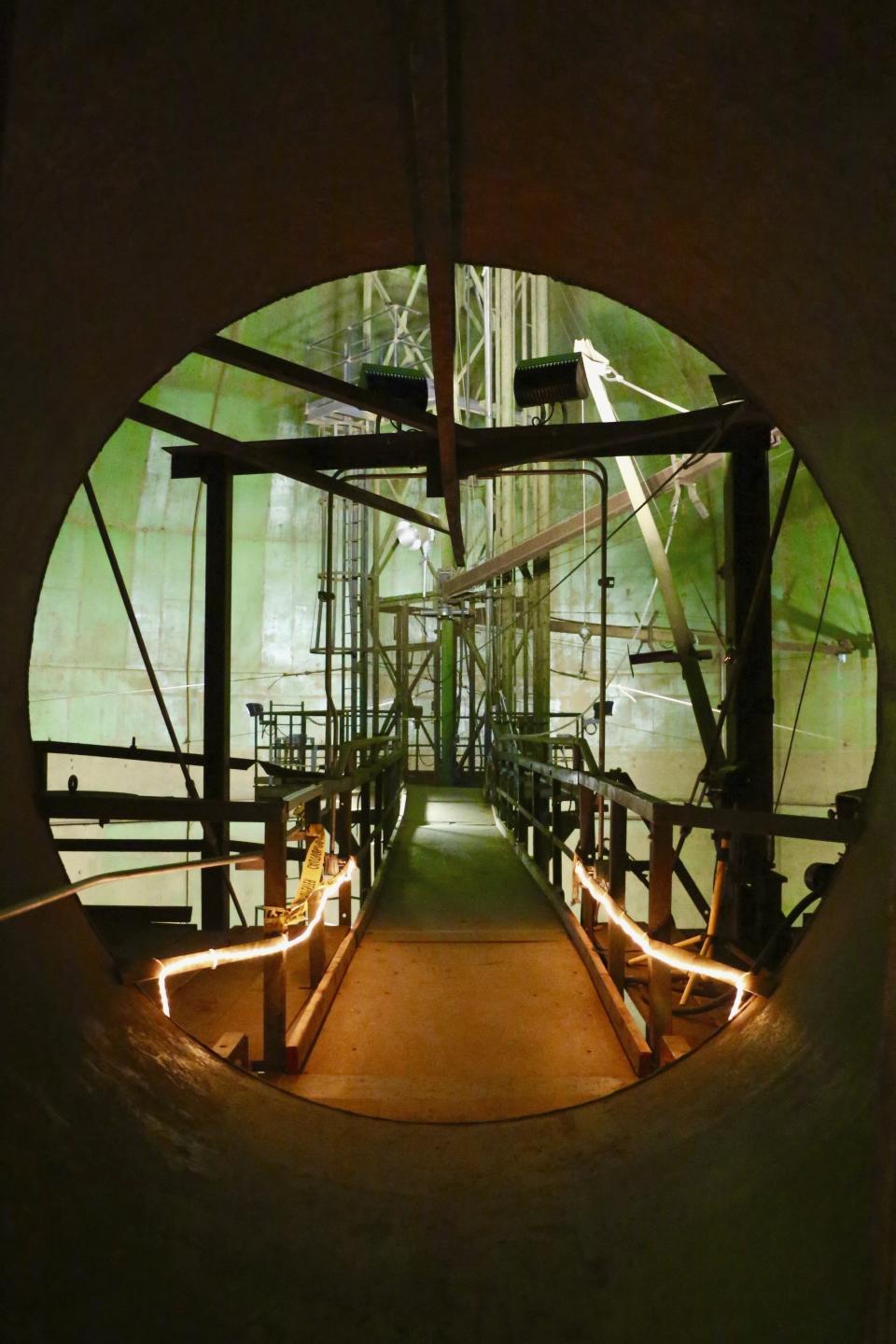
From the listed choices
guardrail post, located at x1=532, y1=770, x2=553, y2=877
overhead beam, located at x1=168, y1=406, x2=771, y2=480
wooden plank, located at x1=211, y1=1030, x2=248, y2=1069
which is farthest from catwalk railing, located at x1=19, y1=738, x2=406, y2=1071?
guardrail post, located at x1=532, y1=770, x2=553, y2=877

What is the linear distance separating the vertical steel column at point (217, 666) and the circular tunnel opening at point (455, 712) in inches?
0.9

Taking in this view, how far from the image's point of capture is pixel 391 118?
2199mm

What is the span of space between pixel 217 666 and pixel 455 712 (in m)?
8.28

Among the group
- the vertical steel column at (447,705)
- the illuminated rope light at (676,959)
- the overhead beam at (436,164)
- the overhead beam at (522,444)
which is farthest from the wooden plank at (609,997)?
the vertical steel column at (447,705)

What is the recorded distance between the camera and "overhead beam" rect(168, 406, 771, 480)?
430 cm

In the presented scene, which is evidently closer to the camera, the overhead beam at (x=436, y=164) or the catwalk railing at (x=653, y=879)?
the overhead beam at (x=436, y=164)

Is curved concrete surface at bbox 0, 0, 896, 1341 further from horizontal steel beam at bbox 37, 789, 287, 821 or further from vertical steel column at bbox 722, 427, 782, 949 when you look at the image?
vertical steel column at bbox 722, 427, 782, 949

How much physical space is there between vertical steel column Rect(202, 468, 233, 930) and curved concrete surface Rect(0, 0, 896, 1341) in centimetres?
241

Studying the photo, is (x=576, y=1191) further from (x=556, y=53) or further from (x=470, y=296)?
(x=470, y=296)

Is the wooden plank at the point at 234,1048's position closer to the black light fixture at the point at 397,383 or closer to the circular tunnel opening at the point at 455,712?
the circular tunnel opening at the point at 455,712

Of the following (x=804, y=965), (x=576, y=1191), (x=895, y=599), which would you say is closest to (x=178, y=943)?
(x=576, y=1191)

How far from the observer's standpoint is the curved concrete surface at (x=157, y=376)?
1.48 m

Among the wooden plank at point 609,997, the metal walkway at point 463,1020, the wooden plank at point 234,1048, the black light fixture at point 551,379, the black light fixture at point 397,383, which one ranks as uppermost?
the black light fixture at point 551,379

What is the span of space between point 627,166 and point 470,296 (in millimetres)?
14299
